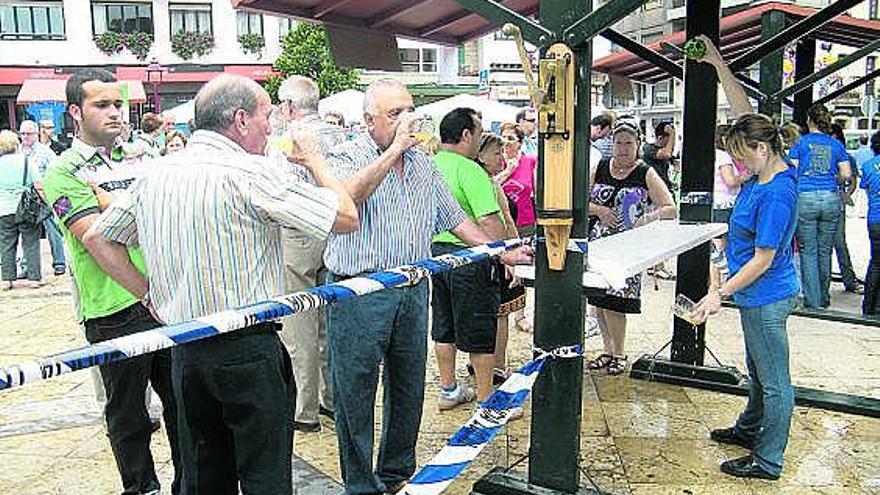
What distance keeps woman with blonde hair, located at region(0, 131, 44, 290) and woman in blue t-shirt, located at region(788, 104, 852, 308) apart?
29.0 ft

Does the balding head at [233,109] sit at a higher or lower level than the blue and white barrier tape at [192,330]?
higher

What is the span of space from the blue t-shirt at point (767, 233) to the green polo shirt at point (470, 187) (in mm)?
1311

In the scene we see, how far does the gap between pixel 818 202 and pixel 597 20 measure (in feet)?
19.4

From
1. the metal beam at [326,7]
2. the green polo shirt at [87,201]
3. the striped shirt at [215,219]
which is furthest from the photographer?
the metal beam at [326,7]

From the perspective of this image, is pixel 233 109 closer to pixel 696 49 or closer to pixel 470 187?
pixel 470 187

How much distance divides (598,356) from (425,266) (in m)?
3.20

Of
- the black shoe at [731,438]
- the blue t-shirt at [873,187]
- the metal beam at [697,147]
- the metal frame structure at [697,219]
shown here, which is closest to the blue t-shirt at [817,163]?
the blue t-shirt at [873,187]

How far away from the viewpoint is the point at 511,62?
4756 centimetres

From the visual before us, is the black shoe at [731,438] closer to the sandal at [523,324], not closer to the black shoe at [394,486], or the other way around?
the black shoe at [394,486]

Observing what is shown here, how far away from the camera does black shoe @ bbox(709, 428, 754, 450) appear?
14.7ft

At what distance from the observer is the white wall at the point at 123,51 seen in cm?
3644

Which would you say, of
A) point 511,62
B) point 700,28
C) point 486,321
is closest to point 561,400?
point 486,321

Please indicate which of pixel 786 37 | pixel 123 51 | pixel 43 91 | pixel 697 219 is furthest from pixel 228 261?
pixel 123 51

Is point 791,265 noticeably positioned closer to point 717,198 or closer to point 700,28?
point 700,28
